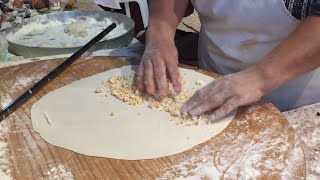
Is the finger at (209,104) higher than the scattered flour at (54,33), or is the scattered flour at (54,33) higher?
the finger at (209,104)

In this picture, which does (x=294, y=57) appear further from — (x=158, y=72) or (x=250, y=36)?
(x=158, y=72)

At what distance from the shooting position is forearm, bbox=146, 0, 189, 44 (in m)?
1.48

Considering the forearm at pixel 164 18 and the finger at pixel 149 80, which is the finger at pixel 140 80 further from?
the forearm at pixel 164 18

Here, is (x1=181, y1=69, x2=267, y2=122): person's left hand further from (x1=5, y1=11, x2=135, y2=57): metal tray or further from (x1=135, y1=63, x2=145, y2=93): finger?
(x1=5, y1=11, x2=135, y2=57): metal tray

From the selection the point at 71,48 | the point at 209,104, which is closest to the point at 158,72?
the point at 209,104

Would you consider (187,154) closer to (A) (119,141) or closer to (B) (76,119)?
(A) (119,141)

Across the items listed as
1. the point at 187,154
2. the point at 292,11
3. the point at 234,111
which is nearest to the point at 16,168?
the point at 187,154

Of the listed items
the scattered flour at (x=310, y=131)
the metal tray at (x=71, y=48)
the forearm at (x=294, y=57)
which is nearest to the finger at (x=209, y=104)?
the forearm at (x=294, y=57)

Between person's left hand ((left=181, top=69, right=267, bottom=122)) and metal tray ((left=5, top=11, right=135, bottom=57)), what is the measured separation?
594mm

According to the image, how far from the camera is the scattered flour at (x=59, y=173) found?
0.96 meters

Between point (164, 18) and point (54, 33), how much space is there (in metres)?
0.55

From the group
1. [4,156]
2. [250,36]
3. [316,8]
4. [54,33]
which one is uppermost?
[316,8]

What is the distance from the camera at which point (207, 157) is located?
1.02 meters

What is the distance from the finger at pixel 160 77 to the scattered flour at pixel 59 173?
0.39 meters
